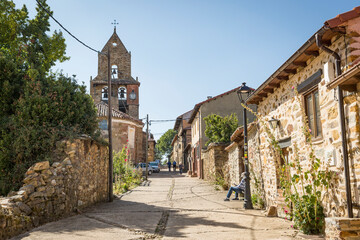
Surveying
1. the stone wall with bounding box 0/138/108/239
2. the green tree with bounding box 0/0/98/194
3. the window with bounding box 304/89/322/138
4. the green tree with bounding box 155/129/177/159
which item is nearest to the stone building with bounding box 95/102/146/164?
the green tree with bounding box 0/0/98/194

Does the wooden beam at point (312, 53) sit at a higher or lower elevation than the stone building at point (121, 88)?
lower

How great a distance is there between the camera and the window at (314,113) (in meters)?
6.63

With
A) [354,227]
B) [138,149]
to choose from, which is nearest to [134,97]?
[138,149]

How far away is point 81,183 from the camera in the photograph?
10188 millimetres

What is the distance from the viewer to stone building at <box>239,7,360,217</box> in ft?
16.9

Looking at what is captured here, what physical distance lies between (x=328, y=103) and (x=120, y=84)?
39.8m

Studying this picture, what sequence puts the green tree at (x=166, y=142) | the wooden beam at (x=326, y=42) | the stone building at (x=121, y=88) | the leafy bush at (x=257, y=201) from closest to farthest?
the wooden beam at (x=326, y=42), the leafy bush at (x=257, y=201), the stone building at (x=121, y=88), the green tree at (x=166, y=142)

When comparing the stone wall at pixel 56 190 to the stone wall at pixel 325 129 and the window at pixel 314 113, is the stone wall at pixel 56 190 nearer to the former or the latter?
the stone wall at pixel 325 129

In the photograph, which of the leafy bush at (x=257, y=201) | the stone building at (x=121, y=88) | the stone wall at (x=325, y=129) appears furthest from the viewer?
the stone building at (x=121, y=88)

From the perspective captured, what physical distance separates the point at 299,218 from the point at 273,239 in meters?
0.90

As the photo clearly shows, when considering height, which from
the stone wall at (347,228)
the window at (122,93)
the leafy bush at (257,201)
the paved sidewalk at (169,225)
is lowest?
the paved sidewalk at (169,225)

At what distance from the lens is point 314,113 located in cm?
673

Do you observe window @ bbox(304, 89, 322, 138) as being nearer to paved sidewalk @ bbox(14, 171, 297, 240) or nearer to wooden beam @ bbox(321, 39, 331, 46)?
wooden beam @ bbox(321, 39, 331, 46)

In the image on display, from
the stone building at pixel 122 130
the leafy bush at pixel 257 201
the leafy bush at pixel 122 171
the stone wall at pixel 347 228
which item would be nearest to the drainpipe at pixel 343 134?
the stone wall at pixel 347 228
